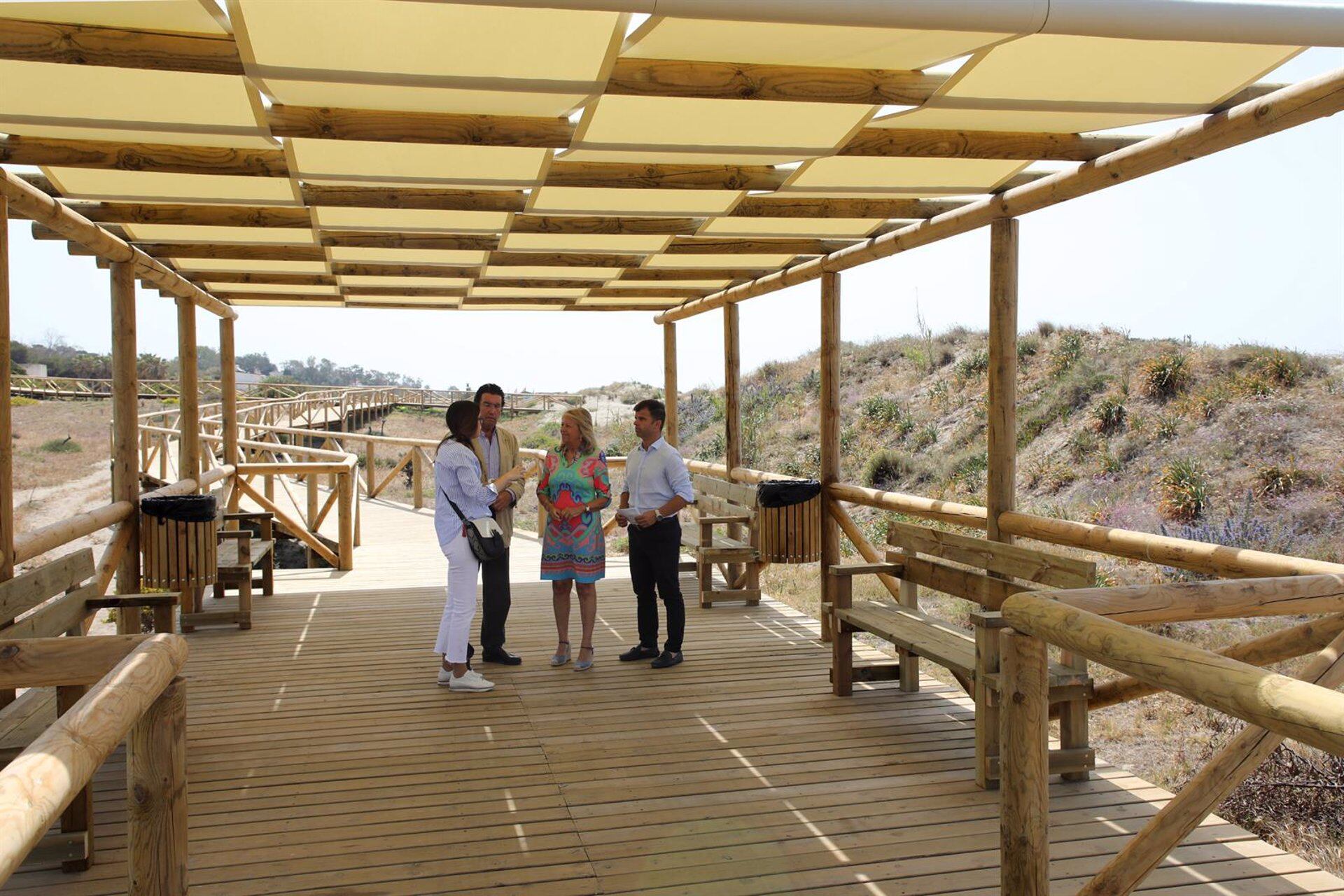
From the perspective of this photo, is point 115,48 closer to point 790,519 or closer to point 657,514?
point 657,514

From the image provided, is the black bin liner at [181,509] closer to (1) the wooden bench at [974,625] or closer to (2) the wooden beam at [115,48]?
(2) the wooden beam at [115,48]

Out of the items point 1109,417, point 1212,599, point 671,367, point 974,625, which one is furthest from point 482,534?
point 1109,417

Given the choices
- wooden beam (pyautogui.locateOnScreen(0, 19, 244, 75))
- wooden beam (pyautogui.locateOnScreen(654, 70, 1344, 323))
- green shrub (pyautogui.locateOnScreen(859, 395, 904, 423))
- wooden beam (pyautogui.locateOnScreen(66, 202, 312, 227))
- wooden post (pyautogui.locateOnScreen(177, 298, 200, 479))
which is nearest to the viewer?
wooden beam (pyautogui.locateOnScreen(0, 19, 244, 75))

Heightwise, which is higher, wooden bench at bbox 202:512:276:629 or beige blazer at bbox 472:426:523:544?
beige blazer at bbox 472:426:523:544

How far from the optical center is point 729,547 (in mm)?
7969

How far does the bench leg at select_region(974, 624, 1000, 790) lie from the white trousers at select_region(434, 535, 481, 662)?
7.96 feet

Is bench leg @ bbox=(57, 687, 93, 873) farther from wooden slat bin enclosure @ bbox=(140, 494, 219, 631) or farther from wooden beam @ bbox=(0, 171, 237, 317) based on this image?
wooden slat bin enclosure @ bbox=(140, 494, 219, 631)

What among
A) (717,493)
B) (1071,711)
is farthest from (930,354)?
(1071,711)

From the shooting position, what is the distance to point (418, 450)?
564 inches

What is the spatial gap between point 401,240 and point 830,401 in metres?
2.99

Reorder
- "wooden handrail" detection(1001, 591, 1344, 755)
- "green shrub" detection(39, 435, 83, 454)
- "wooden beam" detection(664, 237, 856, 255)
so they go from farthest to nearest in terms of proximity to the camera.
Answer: "green shrub" detection(39, 435, 83, 454)
"wooden beam" detection(664, 237, 856, 255)
"wooden handrail" detection(1001, 591, 1344, 755)

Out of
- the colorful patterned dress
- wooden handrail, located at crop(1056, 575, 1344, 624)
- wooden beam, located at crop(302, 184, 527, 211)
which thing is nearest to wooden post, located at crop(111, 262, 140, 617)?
wooden beam, located at crop(302, 184, 527, 211)

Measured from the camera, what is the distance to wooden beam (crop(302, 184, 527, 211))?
5.32 metres

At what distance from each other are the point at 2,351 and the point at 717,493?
5.57 metres
